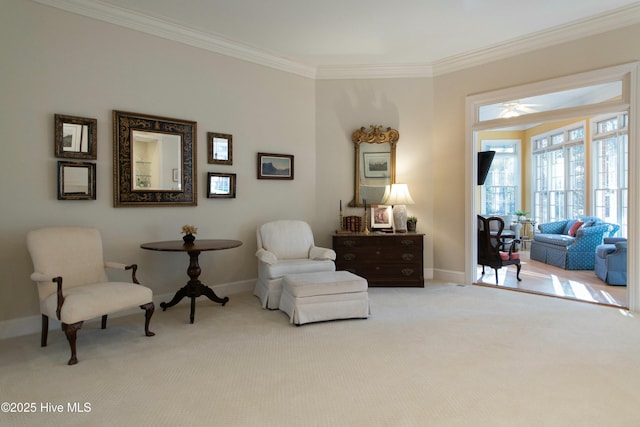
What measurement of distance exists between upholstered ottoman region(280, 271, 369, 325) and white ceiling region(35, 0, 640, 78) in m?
2.82

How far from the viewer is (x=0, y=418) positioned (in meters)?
2.27

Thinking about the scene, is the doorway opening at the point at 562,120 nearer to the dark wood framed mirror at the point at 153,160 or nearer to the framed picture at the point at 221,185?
the framed picture at the point at 221,185

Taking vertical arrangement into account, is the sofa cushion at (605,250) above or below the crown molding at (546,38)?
below

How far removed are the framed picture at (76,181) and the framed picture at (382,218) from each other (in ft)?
11.4

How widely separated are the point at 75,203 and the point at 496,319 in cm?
433

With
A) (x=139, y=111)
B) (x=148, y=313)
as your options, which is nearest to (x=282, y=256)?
(x=148, y=313)

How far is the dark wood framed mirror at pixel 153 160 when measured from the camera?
4.25 m

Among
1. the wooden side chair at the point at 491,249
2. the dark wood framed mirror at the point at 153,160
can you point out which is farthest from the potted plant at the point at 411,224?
the dark wood framed mirror at the point at 153,160

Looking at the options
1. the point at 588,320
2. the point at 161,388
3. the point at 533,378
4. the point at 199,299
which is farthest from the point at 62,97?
the point at 588,320

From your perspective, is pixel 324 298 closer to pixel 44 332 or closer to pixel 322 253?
pixel 322 253

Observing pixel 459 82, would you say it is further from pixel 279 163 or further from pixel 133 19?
pixel 133 19

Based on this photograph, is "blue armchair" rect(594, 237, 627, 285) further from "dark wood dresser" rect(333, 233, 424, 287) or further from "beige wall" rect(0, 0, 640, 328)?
"dark wood dresser" rect(333, 233, 424, 287)

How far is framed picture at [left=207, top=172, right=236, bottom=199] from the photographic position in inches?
196

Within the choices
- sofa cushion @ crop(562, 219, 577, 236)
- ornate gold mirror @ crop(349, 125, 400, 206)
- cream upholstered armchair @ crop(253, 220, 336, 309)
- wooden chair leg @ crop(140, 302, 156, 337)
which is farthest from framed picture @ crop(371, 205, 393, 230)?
sofa cushion @ crop(562, 219, 577, 236)
